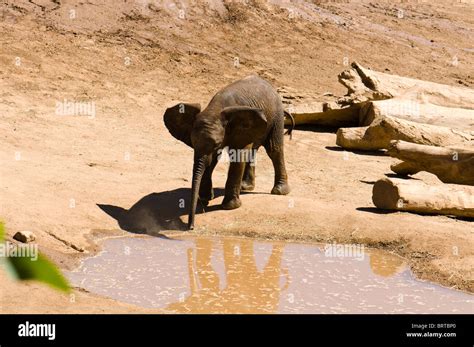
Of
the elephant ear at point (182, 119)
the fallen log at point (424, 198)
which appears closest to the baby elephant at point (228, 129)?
the elephant ear at point (182, 119)

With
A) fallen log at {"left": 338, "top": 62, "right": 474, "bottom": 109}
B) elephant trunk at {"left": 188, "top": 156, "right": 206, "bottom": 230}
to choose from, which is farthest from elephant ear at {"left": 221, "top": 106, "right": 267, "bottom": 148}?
fallen log at {"left": 338, "top": 62, "right": 474, "bottom": 109}

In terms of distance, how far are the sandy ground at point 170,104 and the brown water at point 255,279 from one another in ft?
1.17

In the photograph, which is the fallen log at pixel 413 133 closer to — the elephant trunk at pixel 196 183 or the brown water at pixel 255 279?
the elephant trunk at pixel 196 183

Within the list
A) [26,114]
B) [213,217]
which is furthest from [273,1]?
[213,217]

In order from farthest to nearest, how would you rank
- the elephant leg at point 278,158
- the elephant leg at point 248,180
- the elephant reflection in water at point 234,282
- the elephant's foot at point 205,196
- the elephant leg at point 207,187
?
the elephant leg at point 248,180 → the elephant leg at point 278,158 → the elephant's foot at point 205,196 → the elephant leg at point 207,187 → the elephant reflection in water at point 234,282

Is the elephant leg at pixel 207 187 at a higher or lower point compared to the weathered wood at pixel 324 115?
lower

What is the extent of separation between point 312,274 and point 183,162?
6383 millimetres

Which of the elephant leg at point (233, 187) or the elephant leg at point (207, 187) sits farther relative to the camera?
the elephant leg at point (207, 187)

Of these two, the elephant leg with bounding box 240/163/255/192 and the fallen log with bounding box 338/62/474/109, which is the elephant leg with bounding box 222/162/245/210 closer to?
the elephant leg with bounding box 240/163/255/192

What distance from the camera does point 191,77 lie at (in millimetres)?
21312

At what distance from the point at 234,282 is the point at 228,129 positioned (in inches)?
121

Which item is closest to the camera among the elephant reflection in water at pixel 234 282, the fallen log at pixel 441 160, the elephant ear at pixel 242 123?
the elephant reflection in water at pixel 234 282

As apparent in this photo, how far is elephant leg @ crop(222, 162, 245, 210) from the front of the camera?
11.6 m

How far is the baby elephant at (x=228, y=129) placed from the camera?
36.4 ft
